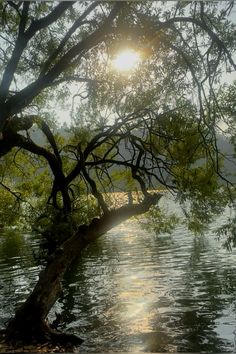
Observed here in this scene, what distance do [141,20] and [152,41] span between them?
52 centimetres

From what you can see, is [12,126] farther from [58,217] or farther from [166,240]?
[166,240]

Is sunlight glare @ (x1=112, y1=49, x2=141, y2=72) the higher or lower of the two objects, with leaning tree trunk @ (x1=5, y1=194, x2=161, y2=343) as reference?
higher

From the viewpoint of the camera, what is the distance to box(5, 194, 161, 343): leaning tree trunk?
6.52m

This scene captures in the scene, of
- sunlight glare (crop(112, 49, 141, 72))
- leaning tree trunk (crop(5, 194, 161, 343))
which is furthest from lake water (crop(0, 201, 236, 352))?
sunlight glare (crop(112, 49, 141, 72))

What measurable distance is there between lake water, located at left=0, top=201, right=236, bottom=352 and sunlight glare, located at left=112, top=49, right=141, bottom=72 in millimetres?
5460

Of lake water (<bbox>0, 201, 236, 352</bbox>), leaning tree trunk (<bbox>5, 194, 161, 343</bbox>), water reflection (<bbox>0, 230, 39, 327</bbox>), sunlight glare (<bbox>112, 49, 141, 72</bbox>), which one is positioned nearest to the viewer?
leaning tree trunk (<bbox>5, 194, 161, 343</bbox>)

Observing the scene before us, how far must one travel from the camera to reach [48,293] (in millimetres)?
6965

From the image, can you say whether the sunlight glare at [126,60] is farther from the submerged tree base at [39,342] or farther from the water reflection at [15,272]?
A: the water reflection at [15,272]

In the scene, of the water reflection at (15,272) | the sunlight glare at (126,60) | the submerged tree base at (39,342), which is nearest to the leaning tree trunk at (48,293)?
the submerged tree base at (39,342)

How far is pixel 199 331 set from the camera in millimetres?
8883

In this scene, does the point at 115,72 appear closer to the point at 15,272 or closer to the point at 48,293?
the point at 48,293

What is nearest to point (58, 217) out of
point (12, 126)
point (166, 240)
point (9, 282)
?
point (12, 126)

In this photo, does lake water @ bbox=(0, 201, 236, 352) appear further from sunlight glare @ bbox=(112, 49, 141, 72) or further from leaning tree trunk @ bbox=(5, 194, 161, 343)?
sunlight glare @ bbox=(112, 49, 141, 72)

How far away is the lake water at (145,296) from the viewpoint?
8470 millimetres
